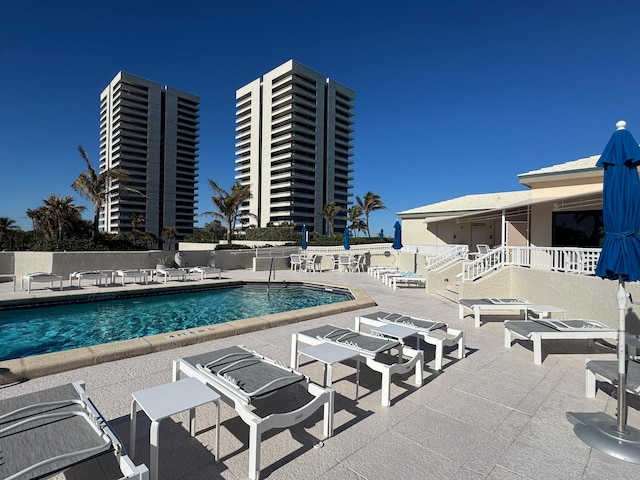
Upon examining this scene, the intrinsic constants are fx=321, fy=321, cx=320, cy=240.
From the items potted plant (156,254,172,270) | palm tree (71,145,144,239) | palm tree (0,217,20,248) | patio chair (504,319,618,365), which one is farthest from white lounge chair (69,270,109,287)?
palm tree (0,217,20,248)

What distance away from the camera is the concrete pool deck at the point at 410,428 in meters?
2.33

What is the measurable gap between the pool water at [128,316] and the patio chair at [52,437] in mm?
4888

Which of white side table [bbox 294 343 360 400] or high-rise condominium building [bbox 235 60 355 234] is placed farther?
high-rise condominium building [bbox 235 60 355 234]

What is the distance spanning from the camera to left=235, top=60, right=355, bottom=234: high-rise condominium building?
76062mm

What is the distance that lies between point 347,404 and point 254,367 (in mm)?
1076

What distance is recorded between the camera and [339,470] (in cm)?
231

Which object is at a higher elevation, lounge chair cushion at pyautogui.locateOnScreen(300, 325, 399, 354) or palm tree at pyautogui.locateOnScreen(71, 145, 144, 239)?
Answer: palm tree at pyautogui.locateOnScreen(71, 145, 144, 239)

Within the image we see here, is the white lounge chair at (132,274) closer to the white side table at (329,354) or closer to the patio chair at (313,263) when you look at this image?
the patio chair at (313,263)

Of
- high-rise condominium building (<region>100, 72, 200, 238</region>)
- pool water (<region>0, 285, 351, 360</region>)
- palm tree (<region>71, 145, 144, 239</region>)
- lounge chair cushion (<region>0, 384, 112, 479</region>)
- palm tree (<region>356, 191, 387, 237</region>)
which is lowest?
pool water (<region>0, 285, 351, 360</region>)

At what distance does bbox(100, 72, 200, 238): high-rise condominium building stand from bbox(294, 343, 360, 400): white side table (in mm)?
83527

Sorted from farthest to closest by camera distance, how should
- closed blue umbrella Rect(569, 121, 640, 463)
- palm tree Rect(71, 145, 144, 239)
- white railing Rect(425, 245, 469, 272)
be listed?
palm tree Rect(71, 145, 144, 239) → white railing Rect(425, 245, 469, 272) → closed blue umbrella Rect(569, 121, 640, 463)

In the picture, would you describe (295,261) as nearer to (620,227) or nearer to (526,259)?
(526,259)

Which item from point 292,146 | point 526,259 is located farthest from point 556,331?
point 292,146

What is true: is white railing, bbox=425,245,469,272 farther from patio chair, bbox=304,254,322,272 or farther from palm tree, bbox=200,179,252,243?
palm tree, bbox=200,179,252,243
